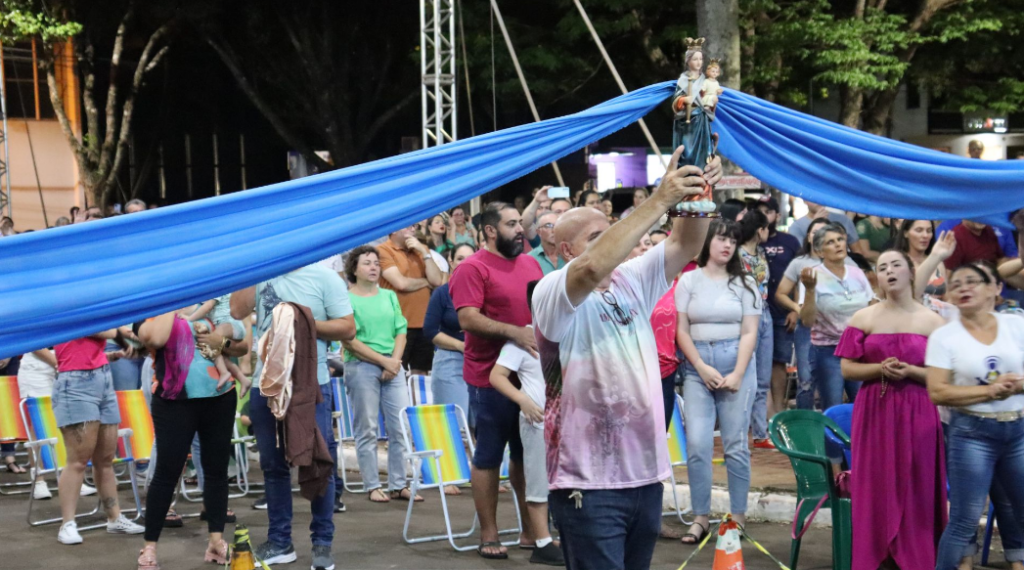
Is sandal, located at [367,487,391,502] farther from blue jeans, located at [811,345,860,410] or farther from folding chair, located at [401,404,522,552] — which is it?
blue jeans, located at [811,345,860,410]

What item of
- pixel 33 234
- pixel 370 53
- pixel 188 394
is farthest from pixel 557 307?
pixel 370 53

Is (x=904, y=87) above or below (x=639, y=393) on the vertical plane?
above

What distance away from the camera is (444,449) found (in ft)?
29.6

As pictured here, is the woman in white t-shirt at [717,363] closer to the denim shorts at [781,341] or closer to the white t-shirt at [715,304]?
the white t-shirt at [715,304]

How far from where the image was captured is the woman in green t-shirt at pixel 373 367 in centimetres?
980

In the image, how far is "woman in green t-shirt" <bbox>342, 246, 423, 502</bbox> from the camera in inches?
386

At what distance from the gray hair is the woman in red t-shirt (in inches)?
215

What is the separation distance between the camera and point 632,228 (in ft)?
14.5

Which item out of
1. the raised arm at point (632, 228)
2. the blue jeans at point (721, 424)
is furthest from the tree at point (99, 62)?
the raised arm at point (632, 228)

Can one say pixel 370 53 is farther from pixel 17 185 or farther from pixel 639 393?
pixel 639 393

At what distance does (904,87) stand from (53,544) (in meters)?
22.1

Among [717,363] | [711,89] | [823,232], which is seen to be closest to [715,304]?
[717,363]

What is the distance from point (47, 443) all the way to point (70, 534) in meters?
1.12

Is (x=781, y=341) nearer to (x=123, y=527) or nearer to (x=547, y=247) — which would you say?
(x=547, y=247)
